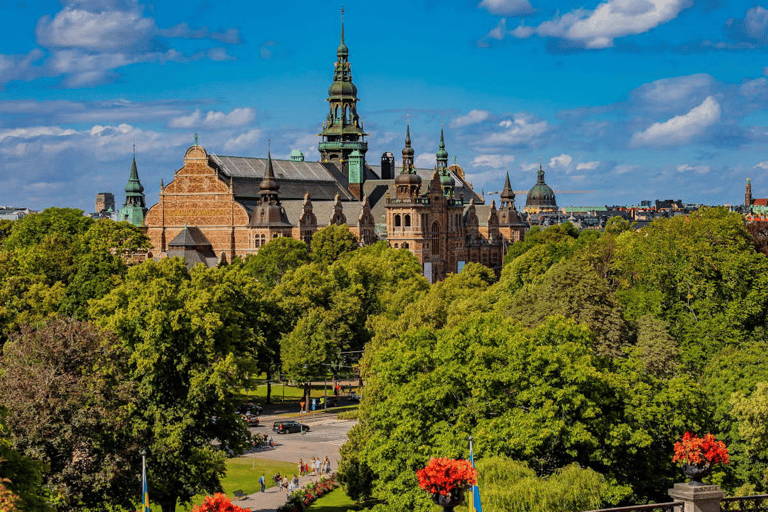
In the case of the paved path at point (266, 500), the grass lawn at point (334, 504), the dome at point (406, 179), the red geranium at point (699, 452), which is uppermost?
the dome at point (406, 179)

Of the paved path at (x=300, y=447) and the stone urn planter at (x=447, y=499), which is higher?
the stone urn planter at (x=447, y=499)

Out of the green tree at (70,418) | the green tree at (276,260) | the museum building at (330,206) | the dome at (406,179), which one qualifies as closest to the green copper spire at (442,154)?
the museum building at (330,206)

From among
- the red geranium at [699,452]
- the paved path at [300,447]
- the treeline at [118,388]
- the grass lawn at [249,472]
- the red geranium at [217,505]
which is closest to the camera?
the red geranium at [217,505]

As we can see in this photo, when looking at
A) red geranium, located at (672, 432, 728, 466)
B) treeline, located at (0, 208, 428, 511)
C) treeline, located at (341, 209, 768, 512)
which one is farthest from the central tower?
red geranium, located at (672, 432, 728, 466)

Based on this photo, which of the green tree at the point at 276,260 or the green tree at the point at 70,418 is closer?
the green tree at the point at 70,418

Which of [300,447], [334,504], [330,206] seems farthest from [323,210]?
[334,504]

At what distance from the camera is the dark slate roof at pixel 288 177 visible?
130 m

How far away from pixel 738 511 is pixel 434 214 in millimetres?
115665

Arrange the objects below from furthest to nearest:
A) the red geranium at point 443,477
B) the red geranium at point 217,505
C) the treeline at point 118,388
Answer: the treeline at point 118,388, the red geranium at point 443,477, the red geranium at point 217,505

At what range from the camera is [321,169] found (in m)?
149

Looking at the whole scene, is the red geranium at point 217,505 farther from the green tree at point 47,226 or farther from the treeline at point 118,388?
the green tree at point 47,226

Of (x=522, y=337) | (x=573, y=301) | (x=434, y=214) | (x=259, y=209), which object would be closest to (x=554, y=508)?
(x=522, y=337)

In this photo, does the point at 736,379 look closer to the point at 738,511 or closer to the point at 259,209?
the point at 738,511

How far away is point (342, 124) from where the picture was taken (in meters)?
159
